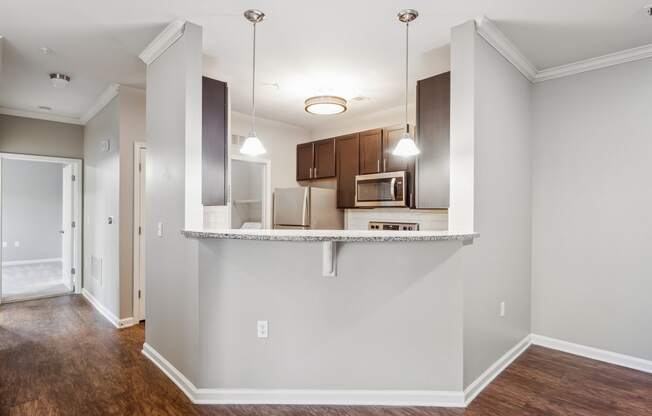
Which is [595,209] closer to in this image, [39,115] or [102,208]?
[102,208]

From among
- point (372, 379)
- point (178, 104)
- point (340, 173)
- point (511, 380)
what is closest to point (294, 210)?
point (340, 173)

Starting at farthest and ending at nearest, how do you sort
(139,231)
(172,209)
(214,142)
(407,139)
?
(139,231) < (214,142) < (172,209) < (407,139)

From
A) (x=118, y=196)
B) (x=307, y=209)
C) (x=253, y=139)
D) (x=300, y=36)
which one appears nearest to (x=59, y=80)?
(x=118, y=196)

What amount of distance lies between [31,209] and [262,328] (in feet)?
26.6

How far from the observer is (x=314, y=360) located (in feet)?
7.63

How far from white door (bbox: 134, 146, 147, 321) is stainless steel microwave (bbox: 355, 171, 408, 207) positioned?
2.51m

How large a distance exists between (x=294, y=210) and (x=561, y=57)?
3.23 metres

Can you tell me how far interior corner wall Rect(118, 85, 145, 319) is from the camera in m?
3.80

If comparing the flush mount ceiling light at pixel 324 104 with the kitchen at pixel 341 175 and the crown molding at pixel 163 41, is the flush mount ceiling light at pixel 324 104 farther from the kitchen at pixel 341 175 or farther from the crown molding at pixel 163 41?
the crown molding at pixel 163 41

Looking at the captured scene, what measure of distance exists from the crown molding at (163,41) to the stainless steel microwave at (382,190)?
8.38 feet

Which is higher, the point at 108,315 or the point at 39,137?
the point at 39,137

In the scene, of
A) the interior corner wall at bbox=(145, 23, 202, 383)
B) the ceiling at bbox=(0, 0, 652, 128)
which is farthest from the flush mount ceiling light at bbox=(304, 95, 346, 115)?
the interior corner wall at bbox=(145, 23, 202, 383)

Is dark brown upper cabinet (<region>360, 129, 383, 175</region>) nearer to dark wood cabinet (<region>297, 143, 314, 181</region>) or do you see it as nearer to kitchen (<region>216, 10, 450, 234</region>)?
kitchen (<region>216, 10, 450, 234</region>)

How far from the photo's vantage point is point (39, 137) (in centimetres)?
478
